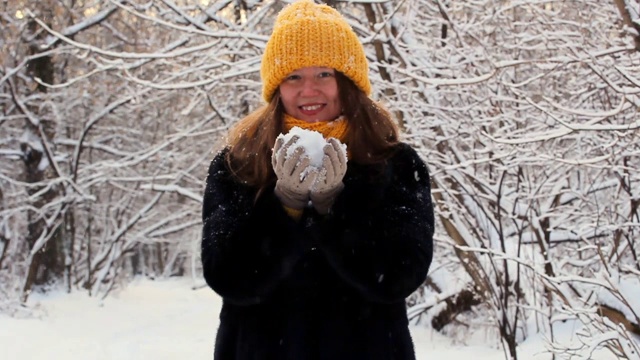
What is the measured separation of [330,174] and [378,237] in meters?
0.21

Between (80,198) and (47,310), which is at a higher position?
(80,198)

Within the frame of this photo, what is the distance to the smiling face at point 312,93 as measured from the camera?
1.84m

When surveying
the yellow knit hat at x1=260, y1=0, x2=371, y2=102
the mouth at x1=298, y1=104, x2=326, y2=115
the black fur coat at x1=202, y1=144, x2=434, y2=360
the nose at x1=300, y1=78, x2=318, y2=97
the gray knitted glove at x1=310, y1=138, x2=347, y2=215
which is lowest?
the black fur coat at x1=202, y1=144, x2=434, y2=360

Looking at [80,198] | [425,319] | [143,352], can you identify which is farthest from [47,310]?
[425,319]

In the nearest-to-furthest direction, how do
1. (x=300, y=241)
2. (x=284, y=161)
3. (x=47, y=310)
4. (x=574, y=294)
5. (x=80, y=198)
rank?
(x=284, y=161), (x=300, y=241), (x=574, y=294), (x=47, y=310), (x=80, y=198)

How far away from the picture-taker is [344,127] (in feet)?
6.05

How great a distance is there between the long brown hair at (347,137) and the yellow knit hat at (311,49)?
4 centimetres

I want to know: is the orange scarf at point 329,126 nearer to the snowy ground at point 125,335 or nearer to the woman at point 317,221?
the woman at point 317,221

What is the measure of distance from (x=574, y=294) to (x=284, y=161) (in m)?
3.33

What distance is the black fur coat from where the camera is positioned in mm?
1656

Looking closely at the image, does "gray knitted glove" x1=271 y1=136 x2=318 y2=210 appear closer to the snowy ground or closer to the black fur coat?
the black fur coat

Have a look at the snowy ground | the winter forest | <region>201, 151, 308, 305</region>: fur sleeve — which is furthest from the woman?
the snowy ground

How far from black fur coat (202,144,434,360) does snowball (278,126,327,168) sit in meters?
0.17

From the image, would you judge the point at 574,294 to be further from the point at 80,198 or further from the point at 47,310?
the point at 80,198
